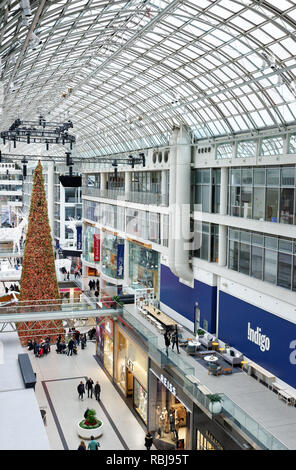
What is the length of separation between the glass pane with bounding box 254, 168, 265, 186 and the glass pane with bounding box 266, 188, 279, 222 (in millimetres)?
744

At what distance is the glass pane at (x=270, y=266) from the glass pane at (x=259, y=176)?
11.1 ft

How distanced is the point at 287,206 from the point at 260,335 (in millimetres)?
6191

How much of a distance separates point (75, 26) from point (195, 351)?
1665 cm

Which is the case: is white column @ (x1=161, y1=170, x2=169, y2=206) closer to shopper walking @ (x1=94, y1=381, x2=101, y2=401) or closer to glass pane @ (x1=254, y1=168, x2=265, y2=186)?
glass pane @ (x1=254, y1=168, x2=265, y2=186)

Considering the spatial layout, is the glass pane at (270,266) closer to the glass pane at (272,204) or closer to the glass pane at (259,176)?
the glass pane at (272,204)

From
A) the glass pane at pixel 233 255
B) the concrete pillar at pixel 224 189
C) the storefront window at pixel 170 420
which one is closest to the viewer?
the storefront window at pixel 170 420

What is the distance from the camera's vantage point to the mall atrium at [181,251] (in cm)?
1930

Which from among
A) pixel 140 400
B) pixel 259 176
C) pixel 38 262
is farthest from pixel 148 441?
pixel 38 262

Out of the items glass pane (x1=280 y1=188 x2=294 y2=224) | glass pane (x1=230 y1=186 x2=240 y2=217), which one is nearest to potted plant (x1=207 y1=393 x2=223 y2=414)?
glass pane (x1=280 y1=188 x2=294 y2=224)

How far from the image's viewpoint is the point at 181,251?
102 ft

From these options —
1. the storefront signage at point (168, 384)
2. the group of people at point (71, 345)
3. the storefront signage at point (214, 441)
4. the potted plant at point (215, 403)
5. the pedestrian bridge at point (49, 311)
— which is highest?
the pedestrian bridge at point (49, 311)

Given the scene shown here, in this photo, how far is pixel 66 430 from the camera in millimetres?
23047

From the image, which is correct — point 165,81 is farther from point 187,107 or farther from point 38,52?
point 38,52

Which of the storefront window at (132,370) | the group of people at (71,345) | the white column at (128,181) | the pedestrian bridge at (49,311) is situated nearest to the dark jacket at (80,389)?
the storefront window at (132,370)
